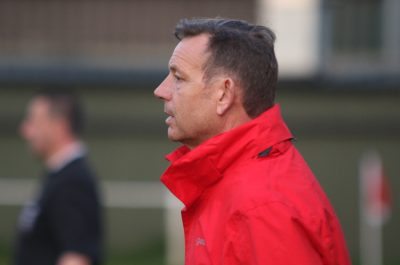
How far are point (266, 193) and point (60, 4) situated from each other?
9.69 m

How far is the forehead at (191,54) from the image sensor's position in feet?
10.3

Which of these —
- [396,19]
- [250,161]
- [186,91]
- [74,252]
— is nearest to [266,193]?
[250,161]

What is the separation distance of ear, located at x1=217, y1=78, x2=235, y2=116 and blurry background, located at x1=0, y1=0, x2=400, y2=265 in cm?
757

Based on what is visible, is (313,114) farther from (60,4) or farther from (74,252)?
(74,252)

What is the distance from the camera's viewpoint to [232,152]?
308 cm

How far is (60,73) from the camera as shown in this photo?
11344 millimetres

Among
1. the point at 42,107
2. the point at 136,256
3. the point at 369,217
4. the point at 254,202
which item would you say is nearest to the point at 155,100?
the point at 136,256

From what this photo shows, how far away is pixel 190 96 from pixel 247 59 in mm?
200

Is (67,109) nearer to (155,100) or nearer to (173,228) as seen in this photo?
(173,228)

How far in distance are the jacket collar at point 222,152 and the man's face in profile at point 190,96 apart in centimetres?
6

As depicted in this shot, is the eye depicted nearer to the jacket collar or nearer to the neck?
the jacket collar

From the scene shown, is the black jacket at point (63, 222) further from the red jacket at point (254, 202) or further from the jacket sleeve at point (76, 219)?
the red jacket at point (254, 202)

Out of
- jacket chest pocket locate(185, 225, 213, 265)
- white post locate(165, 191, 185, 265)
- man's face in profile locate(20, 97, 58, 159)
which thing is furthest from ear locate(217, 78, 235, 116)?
white post locate(165, 191, 185, 265)

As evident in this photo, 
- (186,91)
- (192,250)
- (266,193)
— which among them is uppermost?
(186,91)
